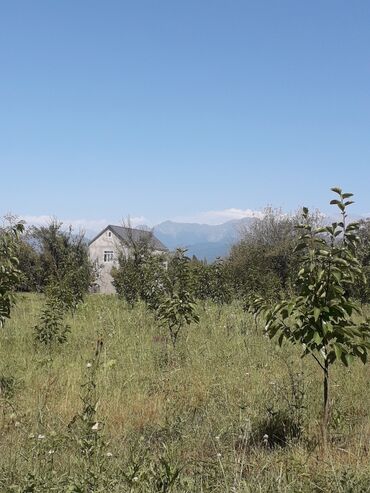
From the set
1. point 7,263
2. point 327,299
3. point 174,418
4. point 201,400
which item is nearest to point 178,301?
point 201,400

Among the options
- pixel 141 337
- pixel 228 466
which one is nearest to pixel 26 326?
pixel 141 337

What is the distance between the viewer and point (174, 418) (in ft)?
15.7

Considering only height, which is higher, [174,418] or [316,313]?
[316,313]

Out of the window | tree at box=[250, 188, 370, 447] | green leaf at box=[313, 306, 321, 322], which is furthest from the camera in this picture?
the window

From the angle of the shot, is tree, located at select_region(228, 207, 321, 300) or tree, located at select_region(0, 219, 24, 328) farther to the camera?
tree, located at select_region(228, 207, 321, 300)

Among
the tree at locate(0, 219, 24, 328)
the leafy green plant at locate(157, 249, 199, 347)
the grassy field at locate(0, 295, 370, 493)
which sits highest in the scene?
the tree at locate(0, 219, 24, 328)

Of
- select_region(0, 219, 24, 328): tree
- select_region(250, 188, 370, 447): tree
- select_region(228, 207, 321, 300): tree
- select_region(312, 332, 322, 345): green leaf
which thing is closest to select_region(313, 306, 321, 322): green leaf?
select_region(250, 188, 370, 447): tree

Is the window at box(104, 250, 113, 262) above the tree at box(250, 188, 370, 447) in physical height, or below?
above

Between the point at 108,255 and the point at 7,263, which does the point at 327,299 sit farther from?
the point at 108,255

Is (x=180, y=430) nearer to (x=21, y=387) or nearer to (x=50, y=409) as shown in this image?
(x=50, y=409)

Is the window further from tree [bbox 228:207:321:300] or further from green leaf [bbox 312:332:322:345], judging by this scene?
green leaf [bbox 312:332:322:345]

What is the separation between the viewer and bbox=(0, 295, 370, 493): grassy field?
3158mm

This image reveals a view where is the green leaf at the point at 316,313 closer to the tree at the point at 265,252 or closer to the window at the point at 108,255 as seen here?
the tree at the point at 265,252

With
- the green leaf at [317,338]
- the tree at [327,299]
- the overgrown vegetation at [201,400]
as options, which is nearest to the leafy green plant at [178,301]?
the overgrown vegetation at [201,400]
